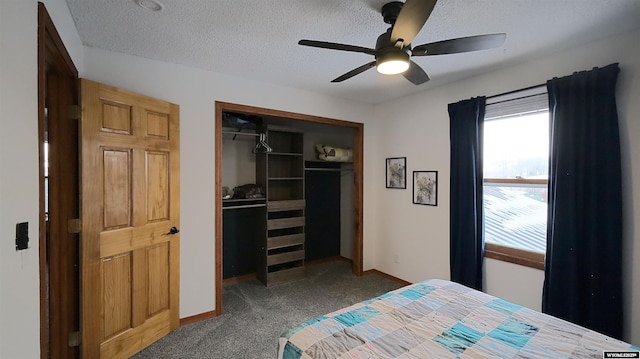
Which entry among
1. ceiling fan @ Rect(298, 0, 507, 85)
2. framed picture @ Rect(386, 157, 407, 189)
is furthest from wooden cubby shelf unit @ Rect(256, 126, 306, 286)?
ceiling fan @ Rect(298, 0, 507, 85)

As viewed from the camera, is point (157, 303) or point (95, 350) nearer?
point (95, 350)

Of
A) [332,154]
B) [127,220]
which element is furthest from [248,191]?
[127,220]

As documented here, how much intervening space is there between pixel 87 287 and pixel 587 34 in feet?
13.4

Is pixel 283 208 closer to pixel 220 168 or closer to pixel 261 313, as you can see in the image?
pixel 220 168

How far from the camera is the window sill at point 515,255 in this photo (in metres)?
2.52

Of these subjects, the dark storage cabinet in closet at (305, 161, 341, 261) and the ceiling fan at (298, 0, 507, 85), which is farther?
the dark storage cabinet in closet at (305, 161, 341, 261)

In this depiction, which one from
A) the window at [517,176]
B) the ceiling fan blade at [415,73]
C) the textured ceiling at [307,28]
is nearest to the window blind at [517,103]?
the window at [517,176]

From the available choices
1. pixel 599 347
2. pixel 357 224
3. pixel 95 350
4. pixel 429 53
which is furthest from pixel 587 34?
pixel 95 350

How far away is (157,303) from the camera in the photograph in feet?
7.84

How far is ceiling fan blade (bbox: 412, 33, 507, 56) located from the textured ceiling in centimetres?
30

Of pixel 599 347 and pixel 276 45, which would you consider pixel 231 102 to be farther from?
pixel 599 347

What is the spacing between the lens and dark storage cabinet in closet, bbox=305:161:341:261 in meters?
4.51

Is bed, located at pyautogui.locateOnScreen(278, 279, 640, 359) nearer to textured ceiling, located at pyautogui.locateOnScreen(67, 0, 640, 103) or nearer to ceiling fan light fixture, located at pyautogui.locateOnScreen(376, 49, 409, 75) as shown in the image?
ceiling fan light fixture, located at pyautogui.locateOnScreen(376, 49, 409, 75)

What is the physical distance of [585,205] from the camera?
2.16m
